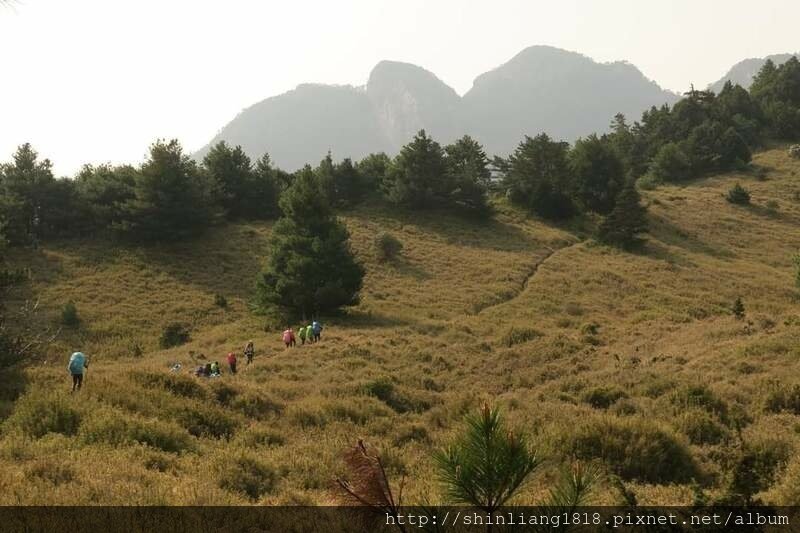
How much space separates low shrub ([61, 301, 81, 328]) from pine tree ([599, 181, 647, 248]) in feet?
142

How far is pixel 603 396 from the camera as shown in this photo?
1436 cm

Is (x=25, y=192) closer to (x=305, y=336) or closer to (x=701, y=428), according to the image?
(x=305, y=336)

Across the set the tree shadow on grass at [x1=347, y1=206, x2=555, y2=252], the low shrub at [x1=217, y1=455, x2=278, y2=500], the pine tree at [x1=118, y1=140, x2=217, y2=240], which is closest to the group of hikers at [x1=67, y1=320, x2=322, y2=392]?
the low shrub at [x1=217, y1=455, x2=278, y2=500]

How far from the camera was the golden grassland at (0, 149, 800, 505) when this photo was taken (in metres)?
8.90

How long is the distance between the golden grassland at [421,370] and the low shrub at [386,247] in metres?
1.06

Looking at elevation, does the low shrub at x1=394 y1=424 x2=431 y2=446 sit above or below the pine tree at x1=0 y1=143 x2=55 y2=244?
below

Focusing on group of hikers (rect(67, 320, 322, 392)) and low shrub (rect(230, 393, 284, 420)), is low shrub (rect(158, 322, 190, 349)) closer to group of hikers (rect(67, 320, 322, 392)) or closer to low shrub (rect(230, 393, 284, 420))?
group of hikers (rect(67, 320, 322, 392))

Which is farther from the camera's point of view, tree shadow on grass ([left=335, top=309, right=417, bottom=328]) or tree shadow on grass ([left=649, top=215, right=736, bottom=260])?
tree shadow on grass ([left=649, top=215, right=736, bottom=260])

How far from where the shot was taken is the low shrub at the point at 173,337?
30.4m

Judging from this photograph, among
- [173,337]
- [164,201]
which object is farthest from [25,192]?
[173,337]

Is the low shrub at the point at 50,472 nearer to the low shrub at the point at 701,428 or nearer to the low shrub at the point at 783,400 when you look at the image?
the low shrub at the point at 701,428

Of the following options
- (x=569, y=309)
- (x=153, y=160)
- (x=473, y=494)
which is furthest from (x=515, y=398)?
(x=153, y=160)

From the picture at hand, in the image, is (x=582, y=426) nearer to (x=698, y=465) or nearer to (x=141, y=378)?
(x=698, y=465)

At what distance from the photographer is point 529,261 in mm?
45219
